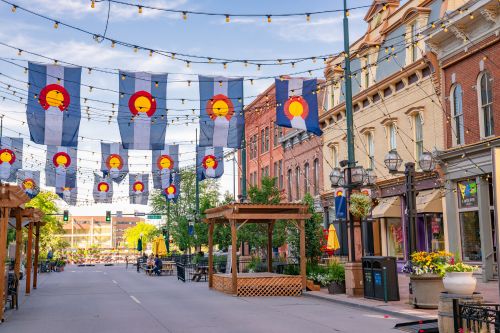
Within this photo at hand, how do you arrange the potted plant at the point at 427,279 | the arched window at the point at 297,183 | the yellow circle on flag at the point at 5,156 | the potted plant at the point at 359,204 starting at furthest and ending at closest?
the arched window at the point at 297,183
the yellow circle on flag at the point at 5,156
the potted plant at the point at 359,204
the potted plant at the point at 427,279

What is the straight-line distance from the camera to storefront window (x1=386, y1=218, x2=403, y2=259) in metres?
31.4

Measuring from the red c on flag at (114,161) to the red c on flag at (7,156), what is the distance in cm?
620

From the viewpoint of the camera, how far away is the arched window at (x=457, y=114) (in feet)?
84.2

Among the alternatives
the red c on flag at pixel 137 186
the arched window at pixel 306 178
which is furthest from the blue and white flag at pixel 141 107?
the arched window at pixel 306 178

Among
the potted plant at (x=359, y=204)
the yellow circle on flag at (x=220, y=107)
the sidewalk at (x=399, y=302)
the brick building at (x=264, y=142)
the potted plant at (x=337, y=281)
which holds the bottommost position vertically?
the sidewalk at (x=399, y=302)

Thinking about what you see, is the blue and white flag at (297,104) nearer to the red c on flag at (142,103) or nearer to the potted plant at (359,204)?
the red c on flag at (142,103)

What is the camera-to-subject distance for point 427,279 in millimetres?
15922

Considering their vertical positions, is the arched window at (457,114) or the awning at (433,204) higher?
the arched window at (457,114)

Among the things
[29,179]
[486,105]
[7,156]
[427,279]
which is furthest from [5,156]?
[427,279]

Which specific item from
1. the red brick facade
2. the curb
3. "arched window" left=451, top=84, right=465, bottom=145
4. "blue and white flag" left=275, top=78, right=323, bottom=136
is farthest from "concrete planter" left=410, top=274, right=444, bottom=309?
"arched window" left=451, top=84, right=465, bottom=145

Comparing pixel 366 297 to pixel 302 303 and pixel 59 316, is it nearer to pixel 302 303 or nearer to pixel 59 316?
pixel 302 303

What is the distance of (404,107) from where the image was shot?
3008cm

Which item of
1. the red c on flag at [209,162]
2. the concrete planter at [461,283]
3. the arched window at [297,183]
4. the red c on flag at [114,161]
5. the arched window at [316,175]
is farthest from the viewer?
the arched window at [297,183]

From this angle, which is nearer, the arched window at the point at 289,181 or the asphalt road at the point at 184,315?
the asphalt road at the point at 184,315
